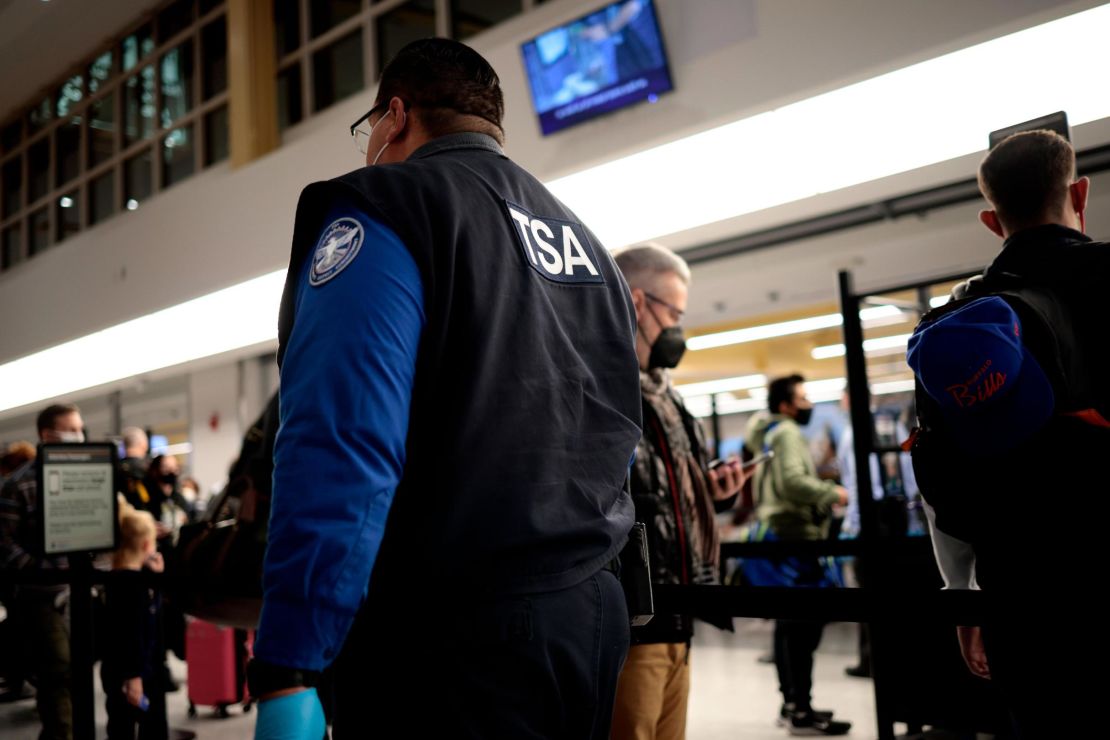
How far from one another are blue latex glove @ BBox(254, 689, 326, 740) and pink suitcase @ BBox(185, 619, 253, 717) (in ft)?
13.6

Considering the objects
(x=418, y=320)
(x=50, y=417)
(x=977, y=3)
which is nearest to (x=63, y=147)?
(x=50, y=417)

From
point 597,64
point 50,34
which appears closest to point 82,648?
point 597,64

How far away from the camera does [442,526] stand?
3.21 feet

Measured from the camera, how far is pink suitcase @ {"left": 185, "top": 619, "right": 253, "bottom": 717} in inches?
183

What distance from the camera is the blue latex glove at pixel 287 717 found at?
2.79 feet

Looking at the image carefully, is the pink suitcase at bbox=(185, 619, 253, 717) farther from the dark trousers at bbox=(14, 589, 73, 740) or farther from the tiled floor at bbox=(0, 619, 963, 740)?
the dark trousers at bbox=(14, 589, 73, 740)

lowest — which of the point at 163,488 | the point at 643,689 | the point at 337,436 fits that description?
the point at 643,689

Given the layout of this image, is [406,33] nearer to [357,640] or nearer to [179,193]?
[179,193]

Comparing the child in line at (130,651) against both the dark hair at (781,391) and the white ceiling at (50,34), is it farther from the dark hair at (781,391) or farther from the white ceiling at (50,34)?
the white ceiling at (50,34)

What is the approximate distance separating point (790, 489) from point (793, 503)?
91 mm

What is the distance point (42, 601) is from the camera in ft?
13.1

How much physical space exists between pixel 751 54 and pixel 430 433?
4356 millimetres

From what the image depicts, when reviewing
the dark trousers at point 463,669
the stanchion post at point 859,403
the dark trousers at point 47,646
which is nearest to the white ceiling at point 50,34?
the dark trousers at point 47,646

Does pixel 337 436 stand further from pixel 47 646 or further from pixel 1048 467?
pixel 47 646
